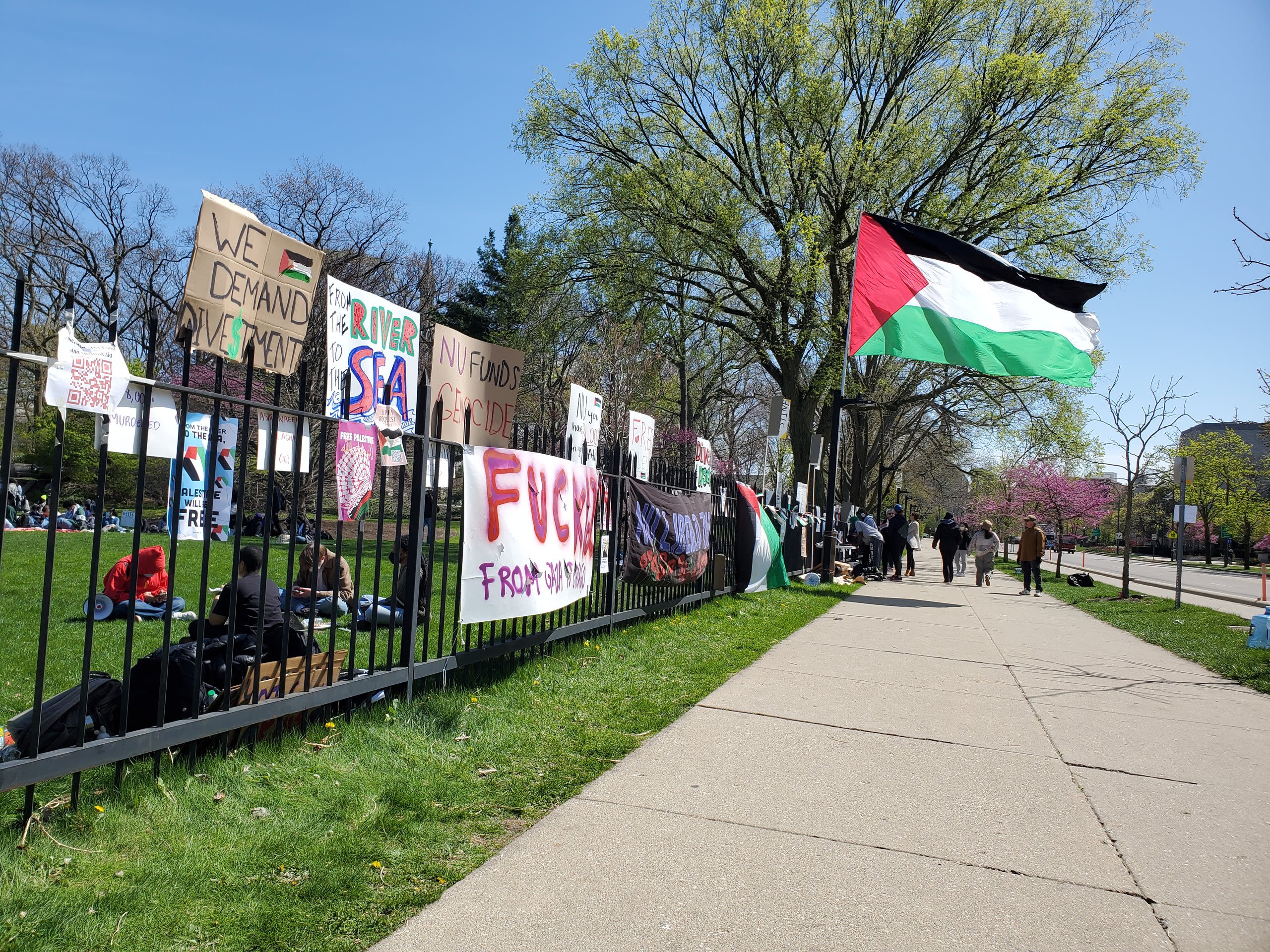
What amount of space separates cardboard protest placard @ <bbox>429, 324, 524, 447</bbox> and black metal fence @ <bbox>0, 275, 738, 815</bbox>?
0.80 feet

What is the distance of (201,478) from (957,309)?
1296cm

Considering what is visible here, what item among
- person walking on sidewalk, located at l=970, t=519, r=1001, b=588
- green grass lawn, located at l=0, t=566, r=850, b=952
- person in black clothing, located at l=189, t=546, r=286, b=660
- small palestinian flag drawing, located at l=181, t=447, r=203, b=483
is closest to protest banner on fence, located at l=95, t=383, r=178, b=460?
small palestinian flag drawing, located at l=181, t=447, r=203, b=483

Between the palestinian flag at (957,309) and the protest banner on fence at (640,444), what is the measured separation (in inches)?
244

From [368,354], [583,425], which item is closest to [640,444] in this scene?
[583,425]

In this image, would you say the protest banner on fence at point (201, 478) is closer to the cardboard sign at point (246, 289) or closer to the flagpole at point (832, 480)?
the cardboard sign at point (246, 289)

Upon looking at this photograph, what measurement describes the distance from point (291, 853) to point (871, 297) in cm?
1304

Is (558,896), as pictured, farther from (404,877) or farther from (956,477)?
(956,477)

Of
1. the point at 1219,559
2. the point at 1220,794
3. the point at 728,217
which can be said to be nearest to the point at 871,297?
the point at 728,217

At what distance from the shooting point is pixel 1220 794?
187 inches

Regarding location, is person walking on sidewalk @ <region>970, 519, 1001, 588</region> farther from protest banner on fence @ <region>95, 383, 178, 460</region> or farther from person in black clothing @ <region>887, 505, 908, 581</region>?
protest banner on fence @ <region>95, 383, 178, 460</region>

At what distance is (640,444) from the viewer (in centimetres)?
895

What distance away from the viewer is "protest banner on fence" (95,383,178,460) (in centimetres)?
332

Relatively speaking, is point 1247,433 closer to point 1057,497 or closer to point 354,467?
point 1057,497

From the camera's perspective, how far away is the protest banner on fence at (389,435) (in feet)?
15.9
